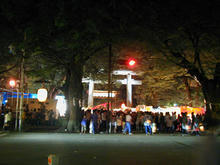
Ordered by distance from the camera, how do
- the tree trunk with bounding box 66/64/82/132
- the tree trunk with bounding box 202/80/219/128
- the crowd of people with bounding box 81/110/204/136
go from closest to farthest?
the tree trunk with bounding box 202/80/219/128, the crowd of people with bounding box 81/110/204/136, the tree trunk with bounding box 66/64/82/132

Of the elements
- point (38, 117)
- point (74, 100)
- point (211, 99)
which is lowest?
point (38, 117)

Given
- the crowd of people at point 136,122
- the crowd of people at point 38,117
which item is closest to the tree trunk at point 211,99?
the crowd of people at point 136,122

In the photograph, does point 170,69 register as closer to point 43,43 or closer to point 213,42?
point 213,42

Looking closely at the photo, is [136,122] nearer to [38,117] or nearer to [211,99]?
[211,99]

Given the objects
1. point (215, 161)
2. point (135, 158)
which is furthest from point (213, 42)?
point (215, 161)

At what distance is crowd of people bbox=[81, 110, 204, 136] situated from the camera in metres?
18.7

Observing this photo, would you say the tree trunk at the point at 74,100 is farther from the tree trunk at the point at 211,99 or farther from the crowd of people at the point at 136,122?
the tree trunk at the point at 211,99

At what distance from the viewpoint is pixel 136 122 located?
22766 mm

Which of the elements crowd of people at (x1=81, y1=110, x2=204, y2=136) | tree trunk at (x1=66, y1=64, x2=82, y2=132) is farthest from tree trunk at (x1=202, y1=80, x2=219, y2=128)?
tree trunk at (x1=66, y1=64, x2=82, y2=132)

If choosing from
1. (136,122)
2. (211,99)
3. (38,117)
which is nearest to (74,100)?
(136,122)

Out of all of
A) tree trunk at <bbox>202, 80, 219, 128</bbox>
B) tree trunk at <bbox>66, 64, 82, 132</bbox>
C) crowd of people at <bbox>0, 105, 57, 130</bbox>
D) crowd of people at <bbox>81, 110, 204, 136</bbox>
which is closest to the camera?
tree trunk at <bbox>202, 80, 219, 128</bbox>

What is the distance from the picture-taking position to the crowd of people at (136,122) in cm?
1873

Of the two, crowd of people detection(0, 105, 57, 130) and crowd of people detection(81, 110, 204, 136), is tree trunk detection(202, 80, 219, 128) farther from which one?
crowd of people detection(0, 105, 57, 130)

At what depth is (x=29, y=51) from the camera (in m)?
18.7
